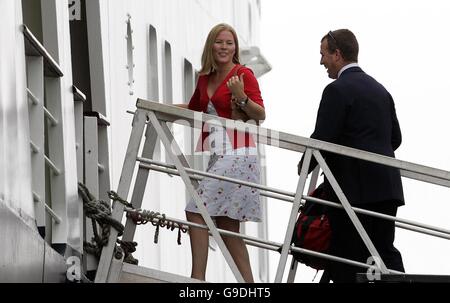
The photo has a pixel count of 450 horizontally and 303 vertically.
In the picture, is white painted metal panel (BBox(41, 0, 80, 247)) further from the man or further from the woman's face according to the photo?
the man

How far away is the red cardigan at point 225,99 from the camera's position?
27.5ft

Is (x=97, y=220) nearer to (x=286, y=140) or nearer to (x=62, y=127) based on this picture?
(x=62, y=127)

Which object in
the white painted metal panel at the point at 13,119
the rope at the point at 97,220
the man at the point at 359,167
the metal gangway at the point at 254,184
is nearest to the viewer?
the white painted metal panel at the point at 13,119

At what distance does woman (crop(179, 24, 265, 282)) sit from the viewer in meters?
8.28

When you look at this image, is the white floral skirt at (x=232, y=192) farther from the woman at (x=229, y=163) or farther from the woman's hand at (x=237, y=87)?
the woman's hand at (x=237, y=87)

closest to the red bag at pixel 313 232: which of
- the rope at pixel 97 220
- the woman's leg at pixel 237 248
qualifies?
the woman's leg at pixel 237 248

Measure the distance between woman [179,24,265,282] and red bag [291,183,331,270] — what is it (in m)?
0.28

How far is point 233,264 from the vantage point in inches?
310

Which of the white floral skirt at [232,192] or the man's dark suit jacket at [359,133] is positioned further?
the white floral skirt at [232,192]

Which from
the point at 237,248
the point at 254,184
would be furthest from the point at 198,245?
the point at 254,184

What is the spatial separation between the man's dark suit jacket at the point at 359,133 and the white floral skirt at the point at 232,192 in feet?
1.31

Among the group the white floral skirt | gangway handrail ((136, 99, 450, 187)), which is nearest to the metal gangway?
gangway handrail ((136, 99, 450, 187))

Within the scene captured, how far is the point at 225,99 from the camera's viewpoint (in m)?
8.40
